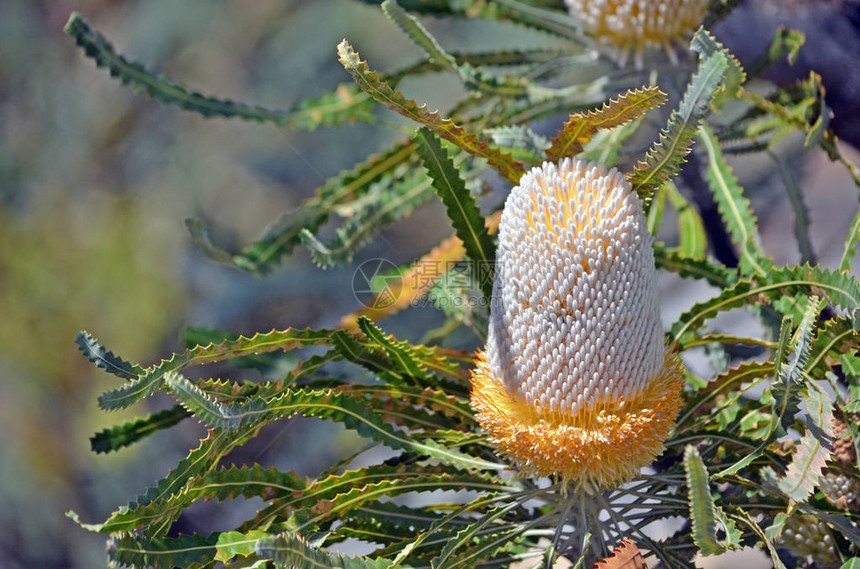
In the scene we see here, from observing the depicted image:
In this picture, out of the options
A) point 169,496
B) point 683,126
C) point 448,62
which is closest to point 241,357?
point 169,496

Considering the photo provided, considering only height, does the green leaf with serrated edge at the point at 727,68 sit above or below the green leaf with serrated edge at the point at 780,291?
above

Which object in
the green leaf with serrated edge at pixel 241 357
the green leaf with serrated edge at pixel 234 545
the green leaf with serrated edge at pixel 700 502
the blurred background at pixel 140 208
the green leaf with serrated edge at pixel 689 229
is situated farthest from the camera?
the blurred background at pixel 140 208

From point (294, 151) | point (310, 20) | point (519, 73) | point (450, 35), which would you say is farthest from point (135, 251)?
point (519, 73)

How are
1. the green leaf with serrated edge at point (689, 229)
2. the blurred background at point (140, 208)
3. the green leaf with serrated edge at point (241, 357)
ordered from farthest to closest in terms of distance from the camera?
1. the blurred background at point (140, 208)
2. the green leaf with serrated edge at point (689, 229)
3. the green leaf with serrated edge at point (241, 357)

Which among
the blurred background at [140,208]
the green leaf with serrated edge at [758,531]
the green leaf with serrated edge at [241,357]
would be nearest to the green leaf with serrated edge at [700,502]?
the green leaf with serrated edge at [758,531]

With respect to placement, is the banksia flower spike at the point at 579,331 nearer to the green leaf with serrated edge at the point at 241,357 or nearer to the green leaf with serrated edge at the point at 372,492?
the green leaf with serrated edge at the point at 372,492

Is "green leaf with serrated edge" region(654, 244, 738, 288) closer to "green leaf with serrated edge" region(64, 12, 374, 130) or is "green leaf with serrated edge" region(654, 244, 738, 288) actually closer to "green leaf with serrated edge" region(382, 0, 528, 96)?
"green leaf with serrated edge" region(382, 0, 528, 96)
